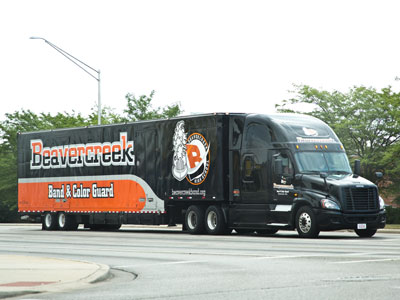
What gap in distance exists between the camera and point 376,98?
52438mm

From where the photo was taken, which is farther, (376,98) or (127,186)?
(376,98)

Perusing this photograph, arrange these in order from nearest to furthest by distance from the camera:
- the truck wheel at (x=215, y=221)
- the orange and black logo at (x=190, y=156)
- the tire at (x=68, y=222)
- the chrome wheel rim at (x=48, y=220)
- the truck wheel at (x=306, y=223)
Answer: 1. the truck wheel at (x=306, y=223)
2. the truck wheel at (x=215, y=221)
3. the orange and black logo at (x=190, y=156)
4. the tire at (x=68, y=222)
5. the chrome wheel rim at (x=48, y=220)

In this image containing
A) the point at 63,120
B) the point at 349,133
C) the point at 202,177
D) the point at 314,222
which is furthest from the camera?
the point at 63,120

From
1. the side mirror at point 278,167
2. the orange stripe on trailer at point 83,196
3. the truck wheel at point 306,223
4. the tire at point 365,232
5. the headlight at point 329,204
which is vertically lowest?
the tire at point 365,232

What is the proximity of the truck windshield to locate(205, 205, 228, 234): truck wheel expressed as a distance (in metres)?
3.51

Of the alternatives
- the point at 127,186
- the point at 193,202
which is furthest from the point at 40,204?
the point at 193,202

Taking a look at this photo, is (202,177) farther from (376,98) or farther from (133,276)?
(376,98)

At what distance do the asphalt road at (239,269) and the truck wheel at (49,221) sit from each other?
12780 mm

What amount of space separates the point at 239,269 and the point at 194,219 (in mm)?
14537

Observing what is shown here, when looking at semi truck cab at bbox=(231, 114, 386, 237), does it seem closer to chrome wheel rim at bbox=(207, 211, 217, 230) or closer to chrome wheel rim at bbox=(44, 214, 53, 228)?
chrome wheel rim at bbox=(207, 211, 217, 230)

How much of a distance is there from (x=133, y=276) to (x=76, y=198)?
20.7m

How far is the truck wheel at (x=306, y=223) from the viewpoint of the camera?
24266mm

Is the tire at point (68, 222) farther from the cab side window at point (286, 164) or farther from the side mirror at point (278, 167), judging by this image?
the cab side window at point (286, 164)

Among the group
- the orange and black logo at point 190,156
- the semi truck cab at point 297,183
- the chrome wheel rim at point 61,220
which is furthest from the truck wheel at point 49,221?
the semi truck cab at point 297,183
